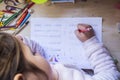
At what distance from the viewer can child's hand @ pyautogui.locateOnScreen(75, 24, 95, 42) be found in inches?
40.1

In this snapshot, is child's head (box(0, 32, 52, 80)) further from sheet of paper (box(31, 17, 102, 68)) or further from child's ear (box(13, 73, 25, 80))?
sheet of paper (box(31, 17, 102, 68))

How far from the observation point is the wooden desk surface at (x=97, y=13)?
1.02 m

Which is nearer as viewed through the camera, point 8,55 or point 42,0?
point 8,55

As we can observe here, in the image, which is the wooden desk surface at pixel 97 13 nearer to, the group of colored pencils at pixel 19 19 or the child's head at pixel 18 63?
the group of colored pencils at pixel 19 19

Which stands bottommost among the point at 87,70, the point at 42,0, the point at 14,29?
the point at 87,70

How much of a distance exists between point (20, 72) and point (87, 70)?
1.21 ft

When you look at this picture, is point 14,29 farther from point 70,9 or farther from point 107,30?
point 107,30

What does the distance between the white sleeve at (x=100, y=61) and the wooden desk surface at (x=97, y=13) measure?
0.11 feet

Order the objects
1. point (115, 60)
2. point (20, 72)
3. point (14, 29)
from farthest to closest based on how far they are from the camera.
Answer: point (14, 29)
point (115, 60)
point (20, 72)

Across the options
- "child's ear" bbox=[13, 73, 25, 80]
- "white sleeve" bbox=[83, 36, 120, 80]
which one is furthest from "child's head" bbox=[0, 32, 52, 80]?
"white sleeve" bbox=[83, 36, 120, 80]

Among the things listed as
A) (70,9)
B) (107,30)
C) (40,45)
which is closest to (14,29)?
(40,45)

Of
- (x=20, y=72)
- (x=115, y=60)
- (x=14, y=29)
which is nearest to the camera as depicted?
(x=20, y=72)

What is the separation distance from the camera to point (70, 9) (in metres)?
1.08

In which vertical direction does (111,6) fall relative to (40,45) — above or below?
above
